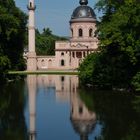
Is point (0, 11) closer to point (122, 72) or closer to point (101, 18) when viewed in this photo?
point (101, 18)

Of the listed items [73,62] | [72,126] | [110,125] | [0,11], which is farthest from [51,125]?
[73,62]

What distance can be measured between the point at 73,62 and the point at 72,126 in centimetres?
10593

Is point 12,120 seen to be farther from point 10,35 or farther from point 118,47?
point 10,35

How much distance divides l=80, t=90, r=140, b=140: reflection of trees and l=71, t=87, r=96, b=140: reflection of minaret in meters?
0.44

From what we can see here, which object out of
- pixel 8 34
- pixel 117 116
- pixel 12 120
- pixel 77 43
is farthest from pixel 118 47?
pixel 77 43

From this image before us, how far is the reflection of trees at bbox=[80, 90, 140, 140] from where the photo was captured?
741 inches

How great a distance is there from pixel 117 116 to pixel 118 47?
19.1 m

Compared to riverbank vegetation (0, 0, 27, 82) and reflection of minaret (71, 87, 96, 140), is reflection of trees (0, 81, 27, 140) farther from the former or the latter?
riverbank vegetation (0, 0, 27, 82)

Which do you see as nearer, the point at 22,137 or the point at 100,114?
the point at 22,137

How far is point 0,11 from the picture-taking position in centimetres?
4972

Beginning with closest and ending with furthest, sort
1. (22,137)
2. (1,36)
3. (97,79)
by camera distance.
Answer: (22,137), (97,79), (1,36)

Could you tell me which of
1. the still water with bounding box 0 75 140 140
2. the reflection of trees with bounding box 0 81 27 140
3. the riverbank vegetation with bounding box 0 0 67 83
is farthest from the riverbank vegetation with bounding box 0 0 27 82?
the still water with bounding box 0 75 140 140

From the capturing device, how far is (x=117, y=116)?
24.0 m

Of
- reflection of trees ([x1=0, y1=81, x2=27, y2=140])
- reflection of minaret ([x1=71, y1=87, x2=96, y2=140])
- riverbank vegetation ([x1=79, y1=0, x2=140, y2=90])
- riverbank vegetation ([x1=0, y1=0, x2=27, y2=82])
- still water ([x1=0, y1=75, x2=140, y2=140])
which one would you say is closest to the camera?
reflection of trees ([x1=0, y1=81, x2=27, y2=140])
